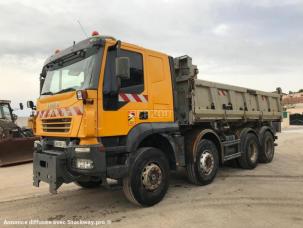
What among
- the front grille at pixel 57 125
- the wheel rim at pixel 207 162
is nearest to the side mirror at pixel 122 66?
the front grille at pixel 57 125

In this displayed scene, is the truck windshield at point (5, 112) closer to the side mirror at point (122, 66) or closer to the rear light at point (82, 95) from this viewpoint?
the rear light at point (82, 95)

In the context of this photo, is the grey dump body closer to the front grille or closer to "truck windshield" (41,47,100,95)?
"truck windshield" (41,47,100,95)

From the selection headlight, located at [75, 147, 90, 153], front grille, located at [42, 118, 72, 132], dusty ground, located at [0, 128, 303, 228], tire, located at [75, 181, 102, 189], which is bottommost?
dusty ground, located at [0, 128, 303, 228]

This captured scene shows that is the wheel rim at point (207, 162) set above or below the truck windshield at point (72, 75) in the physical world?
below

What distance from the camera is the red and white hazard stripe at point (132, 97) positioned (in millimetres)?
5348

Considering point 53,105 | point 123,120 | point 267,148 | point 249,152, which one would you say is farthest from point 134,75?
point 267,148

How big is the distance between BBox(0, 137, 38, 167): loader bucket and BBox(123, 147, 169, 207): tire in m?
6.15

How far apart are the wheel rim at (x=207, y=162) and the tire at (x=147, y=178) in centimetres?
135

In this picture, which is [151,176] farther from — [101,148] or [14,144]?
[14,144]

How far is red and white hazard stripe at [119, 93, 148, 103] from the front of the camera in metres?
5.35

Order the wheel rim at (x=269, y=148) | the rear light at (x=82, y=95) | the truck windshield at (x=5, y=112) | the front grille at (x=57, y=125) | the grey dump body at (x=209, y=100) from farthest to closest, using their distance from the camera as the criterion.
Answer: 1. the truck windshield at (x=5, y=112)
2. the wheel rim at (x=269, y=148)
3. the grey dump body at (x=209, y=100)
4. the front grille at (x=57, y=125)
5. the rear light at (x=82, y=95)

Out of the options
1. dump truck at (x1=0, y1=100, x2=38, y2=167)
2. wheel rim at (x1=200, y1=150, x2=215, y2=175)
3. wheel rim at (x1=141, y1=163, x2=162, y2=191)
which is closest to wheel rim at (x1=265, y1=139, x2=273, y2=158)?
wheel rim at (x1=200, y1=150, x2=215, y2=175)

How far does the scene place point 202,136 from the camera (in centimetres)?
707

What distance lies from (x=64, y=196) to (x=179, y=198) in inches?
94.5
